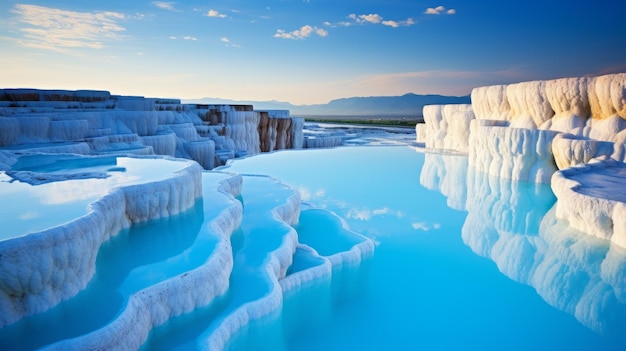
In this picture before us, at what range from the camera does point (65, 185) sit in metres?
4.46

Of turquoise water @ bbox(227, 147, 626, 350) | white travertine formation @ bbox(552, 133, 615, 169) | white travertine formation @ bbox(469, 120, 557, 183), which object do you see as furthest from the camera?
white travertine formation @ bbox(469, 120, 557, 183)

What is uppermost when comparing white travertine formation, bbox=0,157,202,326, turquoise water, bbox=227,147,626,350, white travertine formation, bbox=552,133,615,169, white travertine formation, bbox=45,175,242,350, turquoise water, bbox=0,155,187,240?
white travertine formation, bbox=552,133,615,169

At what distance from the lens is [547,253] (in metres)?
5.71

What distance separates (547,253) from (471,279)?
66.3 inches

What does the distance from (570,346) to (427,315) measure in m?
1.30

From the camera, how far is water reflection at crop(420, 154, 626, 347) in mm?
4281

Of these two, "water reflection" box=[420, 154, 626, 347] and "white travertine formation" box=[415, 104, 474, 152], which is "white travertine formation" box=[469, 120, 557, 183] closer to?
"water reflection" box=[420, 154, 626, 347]

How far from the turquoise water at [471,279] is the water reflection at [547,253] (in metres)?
0.01

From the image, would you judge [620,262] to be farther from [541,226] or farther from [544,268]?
[541,226]

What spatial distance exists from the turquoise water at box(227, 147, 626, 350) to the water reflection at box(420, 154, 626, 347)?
0.01 m

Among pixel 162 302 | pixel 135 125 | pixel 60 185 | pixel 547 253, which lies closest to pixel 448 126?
pixel 547 253

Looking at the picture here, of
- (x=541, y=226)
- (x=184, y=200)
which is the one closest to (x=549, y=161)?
(x=541, y=226)

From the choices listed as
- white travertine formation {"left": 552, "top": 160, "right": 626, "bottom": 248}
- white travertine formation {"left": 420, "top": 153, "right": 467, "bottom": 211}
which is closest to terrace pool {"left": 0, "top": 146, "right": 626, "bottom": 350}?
white travertine formation {"left": 552, "top": 160, "right": 626, "bottom": 248}

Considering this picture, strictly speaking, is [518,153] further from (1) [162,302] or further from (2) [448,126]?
(1) [162,302]
